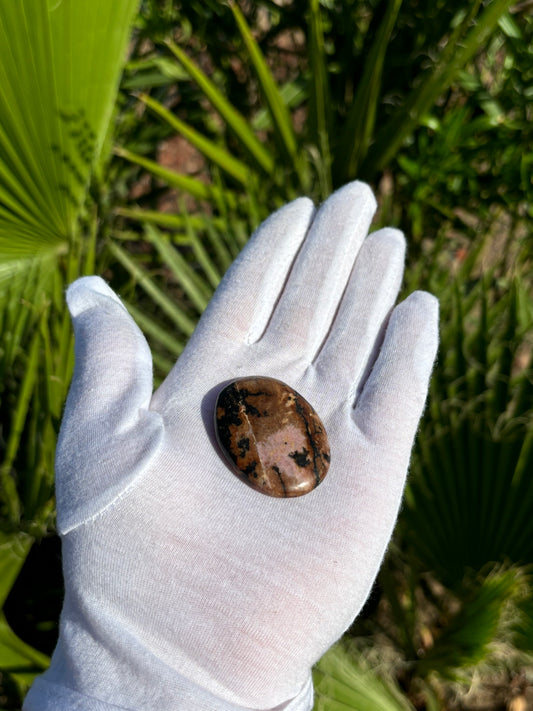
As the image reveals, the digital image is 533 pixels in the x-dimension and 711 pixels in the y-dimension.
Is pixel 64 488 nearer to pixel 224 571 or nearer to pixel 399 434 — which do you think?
pixel 224 571

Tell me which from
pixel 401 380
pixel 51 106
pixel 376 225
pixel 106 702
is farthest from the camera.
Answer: pixel 376 225

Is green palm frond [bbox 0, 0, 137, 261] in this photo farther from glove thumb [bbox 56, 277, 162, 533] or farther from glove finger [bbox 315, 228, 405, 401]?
glove finger [bbox 315, 228, 405, 401]

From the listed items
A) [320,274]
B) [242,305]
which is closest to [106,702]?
[242,305]

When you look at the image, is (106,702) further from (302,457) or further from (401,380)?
(401,380)

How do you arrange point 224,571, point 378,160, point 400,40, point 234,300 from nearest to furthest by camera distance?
point 224,571 < point 234,300 < point 378,160 < point 400,40

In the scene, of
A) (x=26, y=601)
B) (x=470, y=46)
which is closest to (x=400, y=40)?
(x=470, y=46)

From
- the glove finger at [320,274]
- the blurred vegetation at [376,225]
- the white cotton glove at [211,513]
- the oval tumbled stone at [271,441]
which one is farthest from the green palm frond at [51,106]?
the oval tumbled stone at [271,441]
